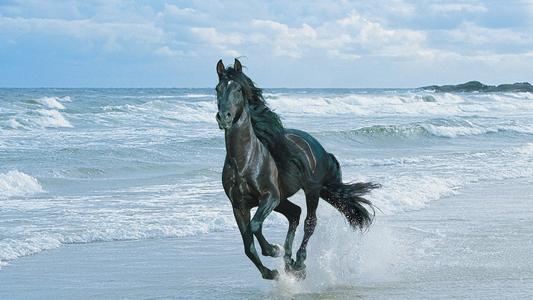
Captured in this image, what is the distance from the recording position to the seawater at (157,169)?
1076 centimetres

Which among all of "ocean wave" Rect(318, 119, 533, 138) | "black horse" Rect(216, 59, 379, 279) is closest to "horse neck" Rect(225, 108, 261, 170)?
"black horse" Rect(216, 59, 379, 279)

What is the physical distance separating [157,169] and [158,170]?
131 mm

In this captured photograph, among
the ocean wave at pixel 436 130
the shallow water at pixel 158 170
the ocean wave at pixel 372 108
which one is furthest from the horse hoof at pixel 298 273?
the ocean wave at pixel 372 108

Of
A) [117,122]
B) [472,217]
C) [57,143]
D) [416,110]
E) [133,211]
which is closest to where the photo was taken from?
[472,217]

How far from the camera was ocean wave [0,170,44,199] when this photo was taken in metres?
14.9

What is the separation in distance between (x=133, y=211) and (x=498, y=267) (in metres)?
5.46

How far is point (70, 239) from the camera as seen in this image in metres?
9.79

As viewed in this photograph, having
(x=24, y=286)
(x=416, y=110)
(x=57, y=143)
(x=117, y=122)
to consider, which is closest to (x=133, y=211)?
(x=24, y=286)

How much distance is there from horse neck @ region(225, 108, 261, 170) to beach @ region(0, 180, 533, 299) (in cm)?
121

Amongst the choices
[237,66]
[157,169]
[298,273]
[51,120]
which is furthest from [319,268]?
[51,120]

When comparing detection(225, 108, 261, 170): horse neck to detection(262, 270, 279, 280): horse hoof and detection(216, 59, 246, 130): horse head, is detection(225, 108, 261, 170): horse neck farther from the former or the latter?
detection(262, 270, 279, 280): horse hoof

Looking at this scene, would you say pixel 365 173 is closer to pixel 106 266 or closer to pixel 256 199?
pixel 106 266

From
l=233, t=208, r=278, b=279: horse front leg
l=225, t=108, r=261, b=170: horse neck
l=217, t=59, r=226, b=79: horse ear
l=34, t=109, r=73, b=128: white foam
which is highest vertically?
l=217, t=59, r=226, b=79: horse ear

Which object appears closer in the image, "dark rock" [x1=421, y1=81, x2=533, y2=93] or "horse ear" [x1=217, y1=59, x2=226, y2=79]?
"horse ear" [x1=217, y1=59, x2=226, y2=79]
